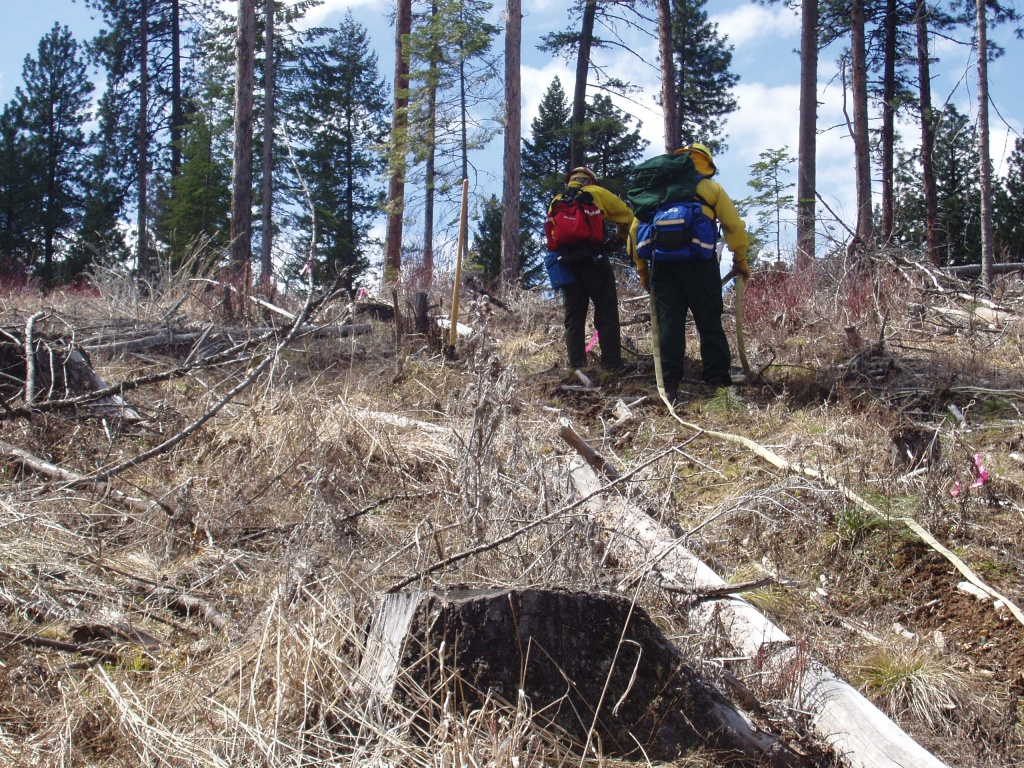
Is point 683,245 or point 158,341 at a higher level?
point 683,245

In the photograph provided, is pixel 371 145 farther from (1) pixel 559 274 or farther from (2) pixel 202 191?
(1) pixel 559 274

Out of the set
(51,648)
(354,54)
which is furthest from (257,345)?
(354,54)

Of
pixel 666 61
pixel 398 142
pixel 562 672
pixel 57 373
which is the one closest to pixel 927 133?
pixel 666 61

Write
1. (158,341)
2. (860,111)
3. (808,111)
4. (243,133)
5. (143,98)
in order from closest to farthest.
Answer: (158,341)
(243,133)
(808,111)
(860,111)
(143,98)

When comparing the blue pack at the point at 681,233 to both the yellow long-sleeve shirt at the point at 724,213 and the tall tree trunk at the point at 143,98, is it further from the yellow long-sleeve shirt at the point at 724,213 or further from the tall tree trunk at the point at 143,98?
the tall tree trunk at the point at 143,98

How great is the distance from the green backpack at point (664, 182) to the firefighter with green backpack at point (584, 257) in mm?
676

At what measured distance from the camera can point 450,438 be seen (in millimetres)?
4781

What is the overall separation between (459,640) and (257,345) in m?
6.06

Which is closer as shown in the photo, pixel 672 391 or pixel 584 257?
pixel 672 391

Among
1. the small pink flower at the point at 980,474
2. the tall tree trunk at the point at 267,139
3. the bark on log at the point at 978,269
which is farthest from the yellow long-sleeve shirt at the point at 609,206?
the tall tree trunk at the point at 267,139

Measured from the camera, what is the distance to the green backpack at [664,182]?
6238 millimetres

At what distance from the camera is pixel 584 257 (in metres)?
7.09

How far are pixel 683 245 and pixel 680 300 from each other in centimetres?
48

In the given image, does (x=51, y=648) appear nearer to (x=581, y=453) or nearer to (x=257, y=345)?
(x=581, y=453)
